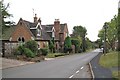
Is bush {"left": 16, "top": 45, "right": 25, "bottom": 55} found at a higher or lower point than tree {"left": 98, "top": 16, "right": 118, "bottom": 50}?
lower

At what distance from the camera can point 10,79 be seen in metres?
17.7

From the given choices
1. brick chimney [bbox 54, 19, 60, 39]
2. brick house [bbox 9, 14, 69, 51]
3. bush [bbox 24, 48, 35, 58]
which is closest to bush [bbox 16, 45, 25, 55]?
bush [bbox 24, 48, 35, 58]

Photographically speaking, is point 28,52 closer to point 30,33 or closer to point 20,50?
point 20,50

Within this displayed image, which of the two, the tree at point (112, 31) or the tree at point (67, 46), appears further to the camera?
the tree at point (67, 46)

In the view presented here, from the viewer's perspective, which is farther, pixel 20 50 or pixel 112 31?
pixel 112 31

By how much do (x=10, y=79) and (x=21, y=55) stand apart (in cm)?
2495

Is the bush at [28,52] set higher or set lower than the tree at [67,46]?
lower

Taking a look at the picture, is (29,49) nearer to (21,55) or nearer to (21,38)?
(21,55)

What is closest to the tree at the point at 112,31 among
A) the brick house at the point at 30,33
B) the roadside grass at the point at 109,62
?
the brick house at the point at 30,33

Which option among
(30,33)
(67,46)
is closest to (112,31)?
(67,46)

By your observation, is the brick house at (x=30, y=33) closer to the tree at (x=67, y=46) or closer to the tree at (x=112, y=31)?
the tree at (x=67, y=46)

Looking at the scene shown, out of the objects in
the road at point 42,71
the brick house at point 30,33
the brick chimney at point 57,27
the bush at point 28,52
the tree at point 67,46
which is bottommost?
the road at point 42,71

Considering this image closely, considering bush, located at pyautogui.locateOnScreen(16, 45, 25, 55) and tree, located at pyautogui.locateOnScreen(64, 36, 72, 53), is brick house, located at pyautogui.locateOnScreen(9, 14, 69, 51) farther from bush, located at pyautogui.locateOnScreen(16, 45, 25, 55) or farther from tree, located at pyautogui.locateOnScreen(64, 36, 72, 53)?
bush, located at pyautogui.locateOnScreen(16, 45, 25, 55)

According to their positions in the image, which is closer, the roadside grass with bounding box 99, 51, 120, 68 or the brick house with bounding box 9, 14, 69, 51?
the roadside grass with bounding box 99, 51, 120, 68
